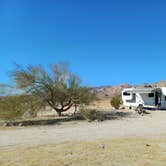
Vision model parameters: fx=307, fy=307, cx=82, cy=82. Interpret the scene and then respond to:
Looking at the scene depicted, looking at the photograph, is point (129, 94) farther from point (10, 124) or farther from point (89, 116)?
point (10, 124)

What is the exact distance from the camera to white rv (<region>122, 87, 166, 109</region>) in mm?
31547

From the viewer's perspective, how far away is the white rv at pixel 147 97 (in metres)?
31.5

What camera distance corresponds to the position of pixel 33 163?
775 centimetres

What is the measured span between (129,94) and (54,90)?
14050mm

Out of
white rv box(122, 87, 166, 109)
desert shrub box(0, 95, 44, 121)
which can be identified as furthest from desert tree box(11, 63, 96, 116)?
white rv box(122, 87, 166, 109)

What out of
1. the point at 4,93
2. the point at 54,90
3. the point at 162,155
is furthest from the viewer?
the point at 54,90

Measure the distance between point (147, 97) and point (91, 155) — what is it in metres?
25.2

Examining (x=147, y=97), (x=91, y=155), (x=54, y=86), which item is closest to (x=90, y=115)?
(x=54, y=86)

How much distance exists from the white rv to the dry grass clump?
21.6 meters

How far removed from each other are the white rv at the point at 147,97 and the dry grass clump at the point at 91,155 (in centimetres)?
2159

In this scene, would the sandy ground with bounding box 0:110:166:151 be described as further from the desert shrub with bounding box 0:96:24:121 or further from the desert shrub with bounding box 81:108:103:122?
the desert shrub with bounding box 81:108:103:122

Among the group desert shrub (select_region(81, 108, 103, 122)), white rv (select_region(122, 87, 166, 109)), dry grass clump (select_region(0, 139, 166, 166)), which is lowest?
dry grass clump (select_region(0, 139, 166, 166))

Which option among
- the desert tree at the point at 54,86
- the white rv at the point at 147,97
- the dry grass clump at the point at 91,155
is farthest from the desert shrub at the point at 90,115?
the white rv at the point at 147,97

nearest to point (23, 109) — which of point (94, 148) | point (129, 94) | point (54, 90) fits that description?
point (54, 90)
